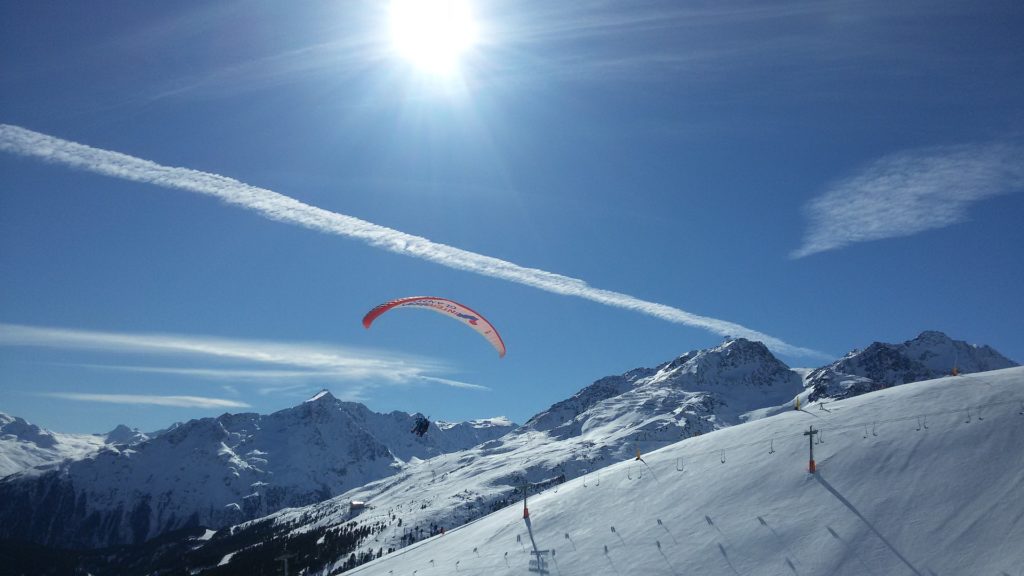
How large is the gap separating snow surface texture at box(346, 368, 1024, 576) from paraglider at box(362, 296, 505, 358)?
13.5 m

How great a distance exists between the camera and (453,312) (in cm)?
4603

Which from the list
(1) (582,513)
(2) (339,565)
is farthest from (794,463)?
(2) (339,565)

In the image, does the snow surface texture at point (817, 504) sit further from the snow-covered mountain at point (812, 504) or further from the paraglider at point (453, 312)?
the paraglider at point (453, 312)

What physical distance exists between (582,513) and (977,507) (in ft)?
74.1

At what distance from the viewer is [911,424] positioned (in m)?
35.4

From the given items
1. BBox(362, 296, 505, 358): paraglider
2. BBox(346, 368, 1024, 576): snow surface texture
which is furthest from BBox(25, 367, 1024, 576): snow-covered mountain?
BBox(362, 296, 505, 358): paraglider

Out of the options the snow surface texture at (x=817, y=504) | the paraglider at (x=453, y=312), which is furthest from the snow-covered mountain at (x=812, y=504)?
the paraglider at (x=453, y=312)

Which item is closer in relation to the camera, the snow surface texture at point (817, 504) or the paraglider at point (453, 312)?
the snow surface texture at point (817, 504)

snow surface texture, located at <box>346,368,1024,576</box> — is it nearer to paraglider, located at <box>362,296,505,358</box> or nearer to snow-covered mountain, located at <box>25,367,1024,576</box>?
snow-covered mountain, located at <box>25,367,1024,576</box>

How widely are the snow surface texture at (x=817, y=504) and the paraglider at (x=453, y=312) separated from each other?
44.3 ft

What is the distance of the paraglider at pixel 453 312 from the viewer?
4475 centimetres

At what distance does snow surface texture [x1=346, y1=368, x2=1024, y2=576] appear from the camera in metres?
26.5

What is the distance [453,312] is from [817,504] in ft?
88.2

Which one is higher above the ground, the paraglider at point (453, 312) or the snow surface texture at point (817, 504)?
the paraglider at point (453, 312)
